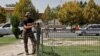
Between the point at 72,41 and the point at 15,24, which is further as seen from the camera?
the point at 15,24

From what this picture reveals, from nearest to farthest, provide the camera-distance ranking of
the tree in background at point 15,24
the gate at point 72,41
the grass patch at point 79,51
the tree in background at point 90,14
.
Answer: the gate at point 72,41 → the grass patch at point 79,51 → the tree in background at point 15,24 → the tree in background at point 90,14

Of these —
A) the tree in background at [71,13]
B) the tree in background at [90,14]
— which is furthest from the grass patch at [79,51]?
the tree in background at [71,13]

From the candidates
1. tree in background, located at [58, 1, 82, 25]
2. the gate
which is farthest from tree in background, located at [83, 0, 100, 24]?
the gate

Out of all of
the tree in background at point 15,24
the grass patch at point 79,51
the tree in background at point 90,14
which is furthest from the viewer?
the tree in background at point 90,14

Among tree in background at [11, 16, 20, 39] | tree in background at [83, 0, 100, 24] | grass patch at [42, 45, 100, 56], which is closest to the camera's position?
grass patch at [42, 45, 100, 56]

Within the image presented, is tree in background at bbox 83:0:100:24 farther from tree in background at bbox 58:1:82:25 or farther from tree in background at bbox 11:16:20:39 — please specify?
tree in background at bbox 11:16:20:39

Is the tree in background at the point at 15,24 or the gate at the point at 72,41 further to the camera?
the tree in background at the point at 15,24

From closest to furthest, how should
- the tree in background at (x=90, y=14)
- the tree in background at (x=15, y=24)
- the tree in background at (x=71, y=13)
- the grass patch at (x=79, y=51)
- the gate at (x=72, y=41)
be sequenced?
the gate at (x=72, y=41) → the grass patch at (x=79, y=51) → the tree in background at (x=15, y=24) → the tree in background at (x=90, y=14) → the tree in background at (x=71, y=13)

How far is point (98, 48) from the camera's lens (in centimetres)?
1631

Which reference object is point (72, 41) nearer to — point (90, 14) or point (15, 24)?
point (15, 24)

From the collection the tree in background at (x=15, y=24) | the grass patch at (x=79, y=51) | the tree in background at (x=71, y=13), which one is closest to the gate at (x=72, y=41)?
the grass patch at (x=79, y=51)

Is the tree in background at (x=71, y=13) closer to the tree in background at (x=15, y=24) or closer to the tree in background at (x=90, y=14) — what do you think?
the tree in background at (x=90, y=14)

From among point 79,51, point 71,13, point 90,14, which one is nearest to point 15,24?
point 79,51

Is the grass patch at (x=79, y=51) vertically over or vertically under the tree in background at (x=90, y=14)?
over
